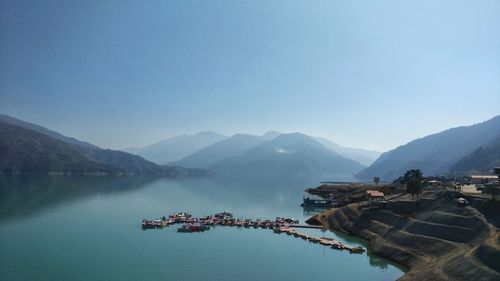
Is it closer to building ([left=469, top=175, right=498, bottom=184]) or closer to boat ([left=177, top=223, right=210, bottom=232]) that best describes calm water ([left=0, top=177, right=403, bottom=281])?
boat ([left=177, top=223, right=210, bottom=232])

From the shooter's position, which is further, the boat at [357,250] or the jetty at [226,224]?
the jetty at [226,224]

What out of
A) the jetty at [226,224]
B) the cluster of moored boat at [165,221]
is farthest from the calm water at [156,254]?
the cluster of moored boat at [165,221]

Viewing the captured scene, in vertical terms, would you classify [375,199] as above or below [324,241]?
above

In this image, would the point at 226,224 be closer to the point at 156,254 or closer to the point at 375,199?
the point at 375,199

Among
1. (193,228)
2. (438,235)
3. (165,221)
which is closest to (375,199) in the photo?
(438,235)

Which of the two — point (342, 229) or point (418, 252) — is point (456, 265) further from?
point (342, 229)

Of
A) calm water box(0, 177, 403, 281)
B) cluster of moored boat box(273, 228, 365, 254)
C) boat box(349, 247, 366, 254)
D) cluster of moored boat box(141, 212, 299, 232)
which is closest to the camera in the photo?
calm water box(0, 177, 403, 281)

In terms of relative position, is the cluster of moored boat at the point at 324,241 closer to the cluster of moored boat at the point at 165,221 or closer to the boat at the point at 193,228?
the boat at the point at 193,228

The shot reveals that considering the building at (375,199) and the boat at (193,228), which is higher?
the building at (375,199)

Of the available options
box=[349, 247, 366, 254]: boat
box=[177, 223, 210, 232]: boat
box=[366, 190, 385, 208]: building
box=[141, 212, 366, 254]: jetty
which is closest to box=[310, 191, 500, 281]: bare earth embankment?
box=[349, 247, 366, 254]: boat
